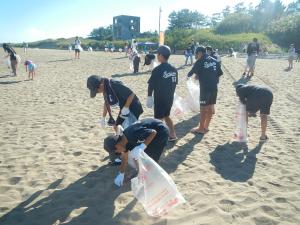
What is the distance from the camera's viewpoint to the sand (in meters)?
3.92

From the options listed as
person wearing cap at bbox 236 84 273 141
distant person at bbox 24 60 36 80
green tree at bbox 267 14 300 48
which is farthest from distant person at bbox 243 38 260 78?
green tree at bbox 267 14 300 48

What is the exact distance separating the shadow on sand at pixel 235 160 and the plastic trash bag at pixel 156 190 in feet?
5.03

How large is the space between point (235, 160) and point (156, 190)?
2.36 meters

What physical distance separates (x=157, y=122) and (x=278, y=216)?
72.5 inches

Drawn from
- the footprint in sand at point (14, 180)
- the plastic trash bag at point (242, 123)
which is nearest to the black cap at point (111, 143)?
the footprint in sand at point (14, 180)

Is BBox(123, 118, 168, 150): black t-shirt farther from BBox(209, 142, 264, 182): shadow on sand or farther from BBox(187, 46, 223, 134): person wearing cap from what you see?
BBox(187, 46, 223, 134): person wearing cap

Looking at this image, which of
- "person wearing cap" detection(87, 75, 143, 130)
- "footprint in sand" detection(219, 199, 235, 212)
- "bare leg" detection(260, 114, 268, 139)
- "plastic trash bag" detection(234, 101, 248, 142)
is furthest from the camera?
"bare leg" detection(260, 114, 268, 139)

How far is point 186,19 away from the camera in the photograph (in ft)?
348

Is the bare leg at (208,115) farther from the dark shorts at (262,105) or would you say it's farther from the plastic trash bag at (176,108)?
the dark shorts at (262,105)

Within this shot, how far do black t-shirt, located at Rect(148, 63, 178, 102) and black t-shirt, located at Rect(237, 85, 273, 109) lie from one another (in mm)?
1367

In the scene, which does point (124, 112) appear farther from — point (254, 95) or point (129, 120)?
point (254, 95)

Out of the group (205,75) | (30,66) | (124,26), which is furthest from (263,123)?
(124,26)

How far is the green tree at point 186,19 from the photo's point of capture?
106 meters

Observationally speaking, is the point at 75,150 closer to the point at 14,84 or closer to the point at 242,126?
the point at 242,126
